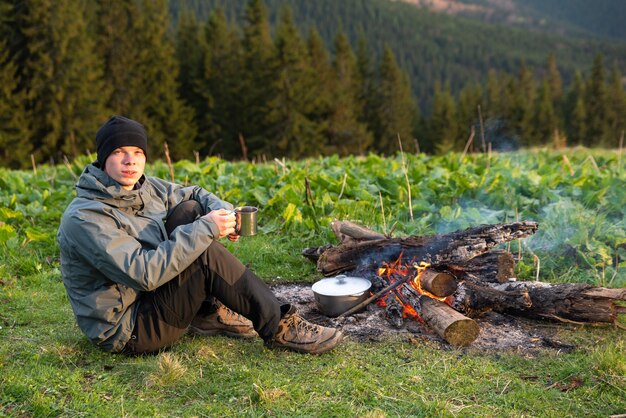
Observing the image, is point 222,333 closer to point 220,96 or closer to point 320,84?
point 220,96

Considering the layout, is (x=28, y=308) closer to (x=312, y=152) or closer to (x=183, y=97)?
(x=312, y=152)

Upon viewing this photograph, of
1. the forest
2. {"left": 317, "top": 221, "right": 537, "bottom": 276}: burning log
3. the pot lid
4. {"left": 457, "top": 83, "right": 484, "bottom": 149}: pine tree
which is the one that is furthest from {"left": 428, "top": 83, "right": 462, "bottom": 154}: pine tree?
the pot lid

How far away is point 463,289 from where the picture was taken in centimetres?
380

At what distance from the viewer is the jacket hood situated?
2.96 meters

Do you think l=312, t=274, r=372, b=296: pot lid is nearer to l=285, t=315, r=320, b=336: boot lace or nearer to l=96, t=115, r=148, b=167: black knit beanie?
l=285, t=315, r=320, b=336: boot lace

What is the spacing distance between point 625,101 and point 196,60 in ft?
142

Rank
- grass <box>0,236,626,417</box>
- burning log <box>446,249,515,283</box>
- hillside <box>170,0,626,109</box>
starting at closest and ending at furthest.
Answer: grass <box>0,236,626,417</box>
burning log <box>446,249,515,283</box>
hillside <box>170,0,626,109</box>

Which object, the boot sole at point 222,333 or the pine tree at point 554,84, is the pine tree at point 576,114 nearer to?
the pine tree at point 554,84

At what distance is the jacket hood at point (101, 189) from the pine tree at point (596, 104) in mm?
59901

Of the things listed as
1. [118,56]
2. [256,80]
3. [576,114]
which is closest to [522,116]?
[576,114]

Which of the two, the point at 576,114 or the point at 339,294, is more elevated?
the point at 339,294

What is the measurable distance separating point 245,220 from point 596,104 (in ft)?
204

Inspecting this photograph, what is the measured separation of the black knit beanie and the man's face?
29mm

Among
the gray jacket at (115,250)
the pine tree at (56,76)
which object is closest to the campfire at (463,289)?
the gray jacket at (115,250)
